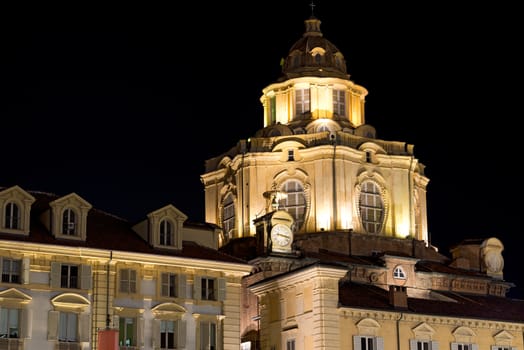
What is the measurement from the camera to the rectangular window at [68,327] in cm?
7206

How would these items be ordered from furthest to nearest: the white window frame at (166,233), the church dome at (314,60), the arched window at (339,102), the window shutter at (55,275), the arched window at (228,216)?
the church dome at (314,60) → the arched window at (339,102) → the arched window at (228,216) → the white window frame at (166,233) → the window shutter at (55,275)

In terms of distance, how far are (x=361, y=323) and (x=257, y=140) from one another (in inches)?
1305

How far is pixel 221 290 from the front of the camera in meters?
78.0

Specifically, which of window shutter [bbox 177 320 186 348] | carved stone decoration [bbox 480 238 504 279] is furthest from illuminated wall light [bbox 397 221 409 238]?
window shutter [bbox 177 320 186 348]

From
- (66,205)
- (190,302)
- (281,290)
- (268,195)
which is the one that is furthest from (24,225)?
(268,195)

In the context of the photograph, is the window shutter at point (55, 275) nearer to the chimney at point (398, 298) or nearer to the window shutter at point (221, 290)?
the window shutter at point (221, 290)

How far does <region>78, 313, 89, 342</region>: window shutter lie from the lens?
72.6 metres

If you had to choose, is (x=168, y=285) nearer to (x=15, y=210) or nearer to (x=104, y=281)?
(x=104, y=281)

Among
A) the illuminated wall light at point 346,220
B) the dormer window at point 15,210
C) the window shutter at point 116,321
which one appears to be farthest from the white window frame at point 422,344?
the dormer window at point 15,210

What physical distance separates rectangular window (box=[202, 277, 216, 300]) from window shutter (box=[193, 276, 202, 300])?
0.34 metres

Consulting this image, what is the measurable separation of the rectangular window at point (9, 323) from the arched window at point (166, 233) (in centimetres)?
1125

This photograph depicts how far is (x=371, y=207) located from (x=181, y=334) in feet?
128

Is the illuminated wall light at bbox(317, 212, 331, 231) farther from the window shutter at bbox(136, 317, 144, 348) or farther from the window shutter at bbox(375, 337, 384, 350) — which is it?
the window shutter at bbox(136, 317, 144, 348)

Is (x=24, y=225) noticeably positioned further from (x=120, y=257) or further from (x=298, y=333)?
(x=298, y=333)
